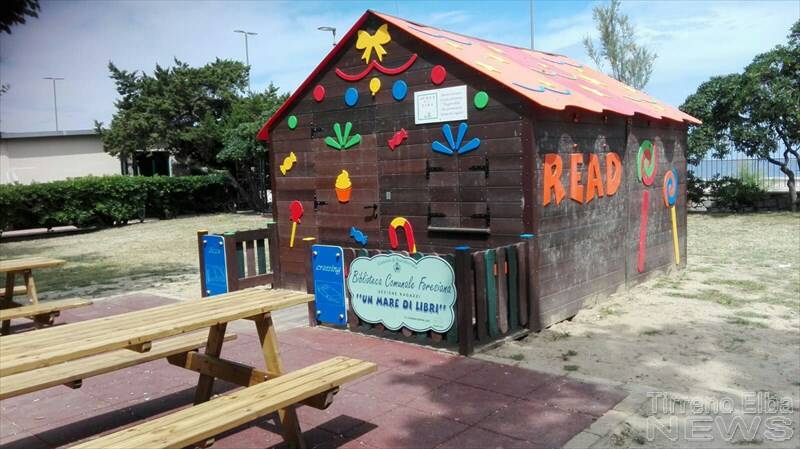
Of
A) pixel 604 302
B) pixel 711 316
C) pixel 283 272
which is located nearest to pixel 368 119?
pixel 283 272

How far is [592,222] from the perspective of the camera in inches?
307

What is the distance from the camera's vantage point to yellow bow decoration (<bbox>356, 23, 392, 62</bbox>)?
7848mm

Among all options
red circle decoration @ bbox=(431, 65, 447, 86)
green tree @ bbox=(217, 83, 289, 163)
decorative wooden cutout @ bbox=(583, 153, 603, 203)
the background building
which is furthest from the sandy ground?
the background building

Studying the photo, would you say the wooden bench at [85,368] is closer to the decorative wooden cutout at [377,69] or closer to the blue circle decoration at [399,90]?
the blue circle decoration at [399,90]

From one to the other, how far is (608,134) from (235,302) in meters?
5.62

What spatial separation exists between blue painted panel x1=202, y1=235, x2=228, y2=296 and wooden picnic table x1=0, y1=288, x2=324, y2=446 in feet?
13.4

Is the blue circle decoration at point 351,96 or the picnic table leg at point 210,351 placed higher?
the blue circle decoration at point 351,96

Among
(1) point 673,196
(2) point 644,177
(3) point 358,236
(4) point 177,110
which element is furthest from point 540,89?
(4) point 177,110

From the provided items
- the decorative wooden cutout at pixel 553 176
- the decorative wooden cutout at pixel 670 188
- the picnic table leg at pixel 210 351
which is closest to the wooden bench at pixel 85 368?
the picnic table leg at pixel 210 351

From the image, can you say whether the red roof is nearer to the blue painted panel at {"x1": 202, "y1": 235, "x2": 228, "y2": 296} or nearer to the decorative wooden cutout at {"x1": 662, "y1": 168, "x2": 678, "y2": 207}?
the decorative wooden cutout at {"x1": 662, "y1": 168, "x2": 678, "y2": 207}

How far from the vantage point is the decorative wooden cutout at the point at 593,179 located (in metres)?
7.68

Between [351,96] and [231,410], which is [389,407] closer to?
[231,410]

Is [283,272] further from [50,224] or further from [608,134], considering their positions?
[50,224]

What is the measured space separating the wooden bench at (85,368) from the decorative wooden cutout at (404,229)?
10.6 feet
